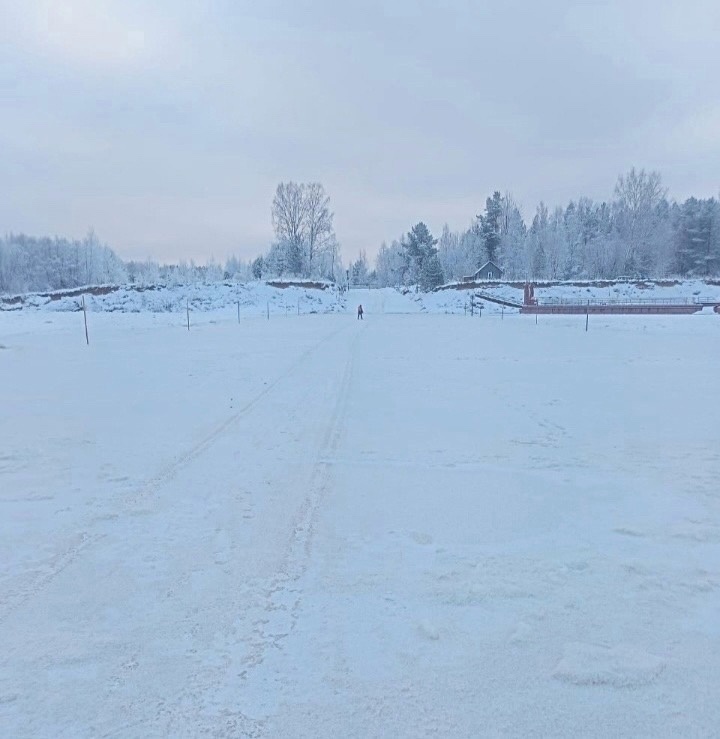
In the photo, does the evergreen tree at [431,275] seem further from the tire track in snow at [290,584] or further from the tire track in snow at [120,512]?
the tire track in snow at [290,584]

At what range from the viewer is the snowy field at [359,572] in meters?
2.46

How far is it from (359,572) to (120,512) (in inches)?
91.1

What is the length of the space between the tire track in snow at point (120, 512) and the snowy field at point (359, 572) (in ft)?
0.07

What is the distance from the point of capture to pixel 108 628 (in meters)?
3.01

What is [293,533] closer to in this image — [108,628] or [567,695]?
[108,628]

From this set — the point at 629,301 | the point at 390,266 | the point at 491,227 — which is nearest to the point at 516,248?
the point at 491,227

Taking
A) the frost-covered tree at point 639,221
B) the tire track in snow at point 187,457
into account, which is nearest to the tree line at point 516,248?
the frost-covered tree at point 639,221

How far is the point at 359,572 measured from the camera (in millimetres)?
3625

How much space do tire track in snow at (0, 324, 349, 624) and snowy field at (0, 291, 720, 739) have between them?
22 millimetres

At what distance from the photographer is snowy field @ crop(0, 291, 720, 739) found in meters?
2.46

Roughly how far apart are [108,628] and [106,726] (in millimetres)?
759

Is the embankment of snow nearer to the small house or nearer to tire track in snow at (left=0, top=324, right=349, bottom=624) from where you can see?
the small house

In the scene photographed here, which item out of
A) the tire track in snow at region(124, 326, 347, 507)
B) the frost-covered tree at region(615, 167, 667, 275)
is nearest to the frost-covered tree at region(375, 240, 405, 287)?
the frost-covered tree at region(615, 167, 667, 275)

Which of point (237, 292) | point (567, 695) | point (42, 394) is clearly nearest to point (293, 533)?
point (567, 695)
